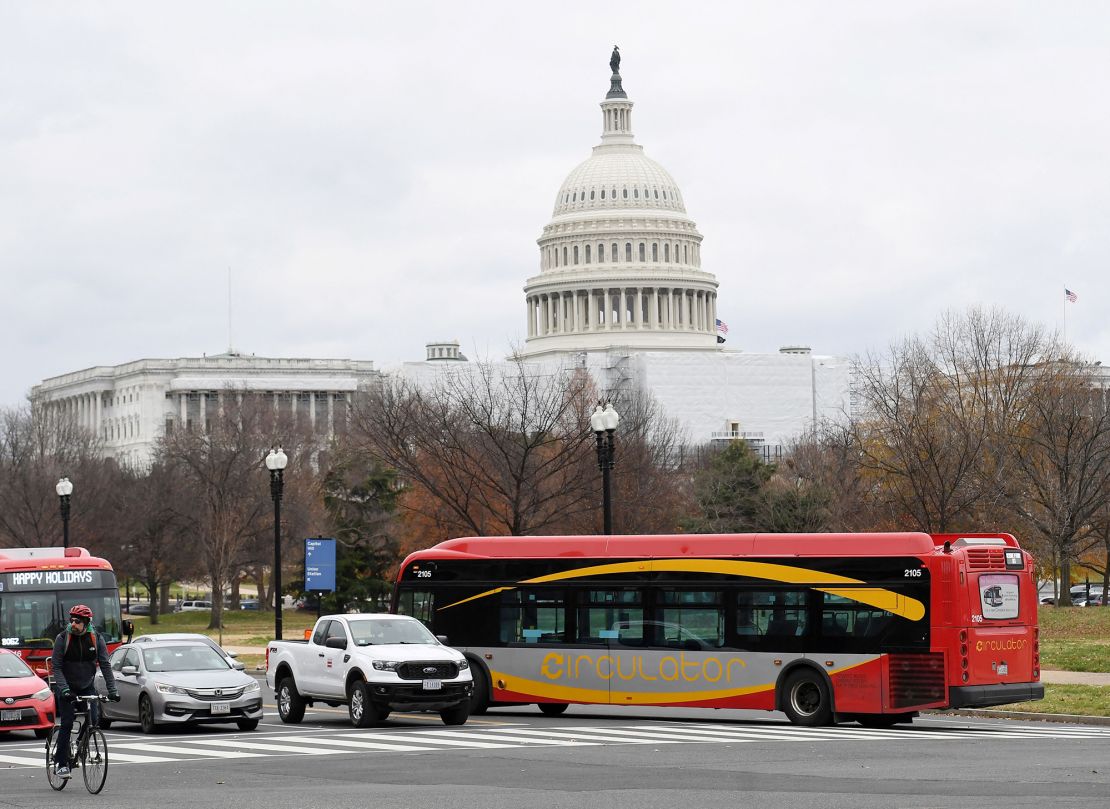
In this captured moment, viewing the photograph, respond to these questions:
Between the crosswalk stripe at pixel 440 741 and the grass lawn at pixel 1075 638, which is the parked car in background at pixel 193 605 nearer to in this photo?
the grass lawn at pixel 1075 638

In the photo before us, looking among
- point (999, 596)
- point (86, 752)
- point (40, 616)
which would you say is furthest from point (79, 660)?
point (40, 616)

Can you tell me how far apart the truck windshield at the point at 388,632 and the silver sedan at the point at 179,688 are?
1.74 metres

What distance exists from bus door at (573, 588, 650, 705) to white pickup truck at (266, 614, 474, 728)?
2.04m

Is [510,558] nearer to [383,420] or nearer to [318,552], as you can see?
[318,552]

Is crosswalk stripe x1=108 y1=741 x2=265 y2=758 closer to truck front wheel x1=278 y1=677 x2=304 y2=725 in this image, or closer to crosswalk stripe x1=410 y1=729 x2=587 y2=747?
crosswalk stripe x1=410 y1=729 x2=587 y2=747

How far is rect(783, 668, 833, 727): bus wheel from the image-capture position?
94.8ft

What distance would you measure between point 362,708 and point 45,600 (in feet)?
33.5

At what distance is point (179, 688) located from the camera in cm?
2858

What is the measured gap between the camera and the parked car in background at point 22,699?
90.7 ft

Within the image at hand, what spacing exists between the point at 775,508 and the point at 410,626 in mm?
47246

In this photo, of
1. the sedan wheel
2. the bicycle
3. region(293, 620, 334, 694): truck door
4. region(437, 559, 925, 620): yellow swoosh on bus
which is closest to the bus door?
region(437, 559, 925, 620): yellow swoosh on bus

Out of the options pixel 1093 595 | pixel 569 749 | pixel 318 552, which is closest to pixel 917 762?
pixel 569 749

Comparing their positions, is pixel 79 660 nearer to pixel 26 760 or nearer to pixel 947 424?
pixel 26 760

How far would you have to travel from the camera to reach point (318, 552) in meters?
52.6
